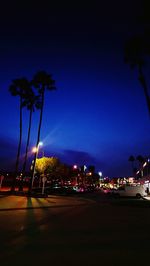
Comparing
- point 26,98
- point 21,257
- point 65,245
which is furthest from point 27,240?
point 26,98

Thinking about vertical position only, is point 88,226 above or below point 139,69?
below

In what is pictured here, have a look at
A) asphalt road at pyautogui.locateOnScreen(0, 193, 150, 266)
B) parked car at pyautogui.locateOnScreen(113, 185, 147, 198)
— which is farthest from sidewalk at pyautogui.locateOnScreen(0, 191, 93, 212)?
parked car at pyautogui.locateOnScreen(113, 185, 147, 198)

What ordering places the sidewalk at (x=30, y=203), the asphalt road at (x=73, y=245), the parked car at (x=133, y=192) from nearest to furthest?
the asphalt road at (x=73, y=245)
the sidewalk at (x=30, y=203)
the parked car at (x=133, y=192)

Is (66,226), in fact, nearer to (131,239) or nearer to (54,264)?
(131,239)

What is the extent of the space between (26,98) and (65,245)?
4090 centimetres

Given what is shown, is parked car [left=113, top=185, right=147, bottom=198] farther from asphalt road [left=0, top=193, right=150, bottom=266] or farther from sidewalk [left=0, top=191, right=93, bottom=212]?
asphalt road [left=0, top=193, right=150, bottom=266]

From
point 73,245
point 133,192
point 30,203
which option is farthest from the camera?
point 133,192

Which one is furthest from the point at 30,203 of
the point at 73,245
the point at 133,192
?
the point at 133,192

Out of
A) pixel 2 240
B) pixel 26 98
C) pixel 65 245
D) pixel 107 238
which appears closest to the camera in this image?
pixel 65 245

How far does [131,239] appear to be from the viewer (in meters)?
11.7

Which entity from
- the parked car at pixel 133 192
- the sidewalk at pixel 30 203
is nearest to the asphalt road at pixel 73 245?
the sidewalk at pixel 30 203

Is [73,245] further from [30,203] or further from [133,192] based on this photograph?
[133,192]

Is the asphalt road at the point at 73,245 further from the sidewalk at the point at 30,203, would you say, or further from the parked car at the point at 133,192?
the parked car at the point at 133,192

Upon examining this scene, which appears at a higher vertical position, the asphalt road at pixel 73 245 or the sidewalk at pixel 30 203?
the sidewalk at pixel 30 203
